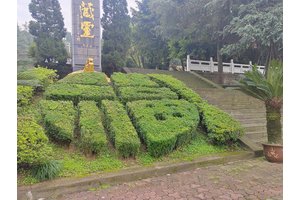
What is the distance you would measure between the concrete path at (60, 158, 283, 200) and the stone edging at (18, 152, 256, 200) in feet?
0.40

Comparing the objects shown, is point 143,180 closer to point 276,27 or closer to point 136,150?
point 136,150

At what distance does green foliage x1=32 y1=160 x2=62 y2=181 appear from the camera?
13.2 feet

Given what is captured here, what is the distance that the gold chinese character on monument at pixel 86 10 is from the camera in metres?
12.9

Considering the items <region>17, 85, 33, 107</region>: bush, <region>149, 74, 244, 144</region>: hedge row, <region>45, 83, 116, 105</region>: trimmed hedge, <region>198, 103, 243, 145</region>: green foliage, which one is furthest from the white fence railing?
<region>17, 85, 33, 107</region>: bush

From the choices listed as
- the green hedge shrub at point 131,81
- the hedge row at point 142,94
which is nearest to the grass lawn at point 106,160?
the hedge row at point 142,94

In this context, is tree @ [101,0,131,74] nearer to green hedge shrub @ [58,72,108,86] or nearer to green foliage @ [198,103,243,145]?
green hedge shrub @ [58,72,108,86]

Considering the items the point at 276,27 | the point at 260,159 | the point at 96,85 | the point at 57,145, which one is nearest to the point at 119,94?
the point at 96,85

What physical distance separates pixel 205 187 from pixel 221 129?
2117mm

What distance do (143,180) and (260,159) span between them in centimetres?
267

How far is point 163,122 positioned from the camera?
5754 mm

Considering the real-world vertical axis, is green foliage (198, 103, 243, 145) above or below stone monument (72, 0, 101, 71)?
below

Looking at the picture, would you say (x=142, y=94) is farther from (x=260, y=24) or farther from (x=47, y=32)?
(x=47, y=32)

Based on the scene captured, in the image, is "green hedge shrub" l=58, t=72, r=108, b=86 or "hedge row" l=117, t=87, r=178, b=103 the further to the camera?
"green hedge shrub" l=58, t=72, r=108, b=86

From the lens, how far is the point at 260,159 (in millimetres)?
5633
